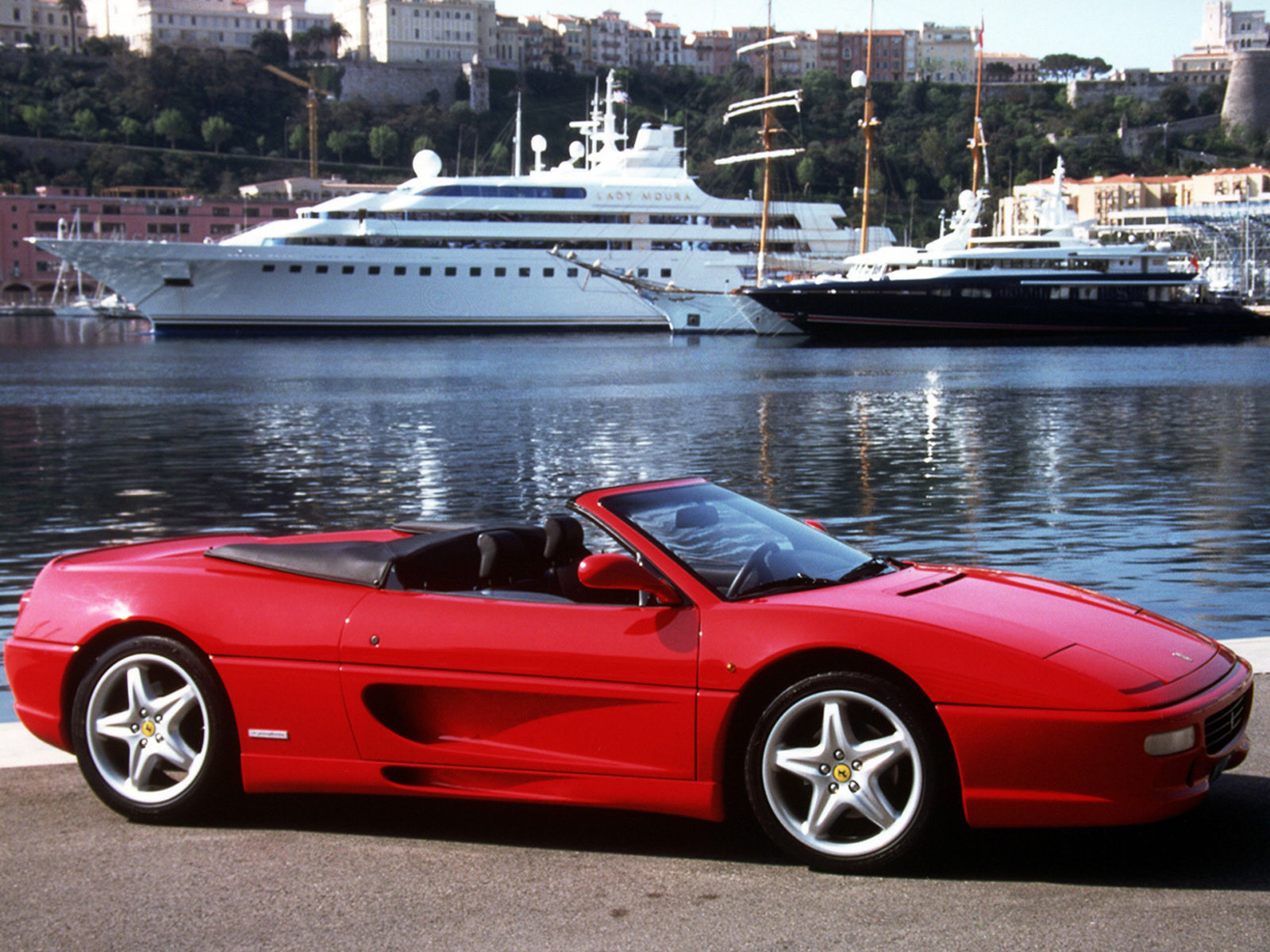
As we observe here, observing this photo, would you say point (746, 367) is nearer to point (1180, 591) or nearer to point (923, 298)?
point (923, 298)

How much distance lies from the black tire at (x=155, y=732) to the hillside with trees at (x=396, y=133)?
133 metres

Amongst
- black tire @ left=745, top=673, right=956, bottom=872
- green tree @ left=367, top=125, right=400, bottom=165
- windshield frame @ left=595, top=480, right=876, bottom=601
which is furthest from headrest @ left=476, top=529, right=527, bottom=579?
green tree @ left=367, top=125, right=400, bottom=165

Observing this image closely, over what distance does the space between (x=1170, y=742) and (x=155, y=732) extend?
3059 mm

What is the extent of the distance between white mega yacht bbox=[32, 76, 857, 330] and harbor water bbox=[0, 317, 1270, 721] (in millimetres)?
25695

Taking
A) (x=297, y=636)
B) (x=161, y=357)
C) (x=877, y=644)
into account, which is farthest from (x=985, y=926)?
(x=161, y=357)

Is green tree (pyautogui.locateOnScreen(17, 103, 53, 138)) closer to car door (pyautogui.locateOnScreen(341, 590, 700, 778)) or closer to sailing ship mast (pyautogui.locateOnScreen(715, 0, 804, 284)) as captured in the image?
sailing ship mast (pyautogui.locateOnScreen(715, 0, 804, 284))

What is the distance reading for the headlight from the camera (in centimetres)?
371

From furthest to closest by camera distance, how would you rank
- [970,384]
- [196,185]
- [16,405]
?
1. [196,185]
2. [970,384]
3. [16,405]

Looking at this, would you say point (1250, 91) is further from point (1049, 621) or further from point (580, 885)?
point (580, 885)

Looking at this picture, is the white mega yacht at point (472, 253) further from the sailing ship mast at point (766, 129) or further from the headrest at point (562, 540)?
the headrest at point (562, 540)

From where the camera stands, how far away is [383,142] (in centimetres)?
16475

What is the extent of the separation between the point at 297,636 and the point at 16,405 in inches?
1284

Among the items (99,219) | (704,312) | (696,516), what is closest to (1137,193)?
(704,312)

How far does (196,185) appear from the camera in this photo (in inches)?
5906
